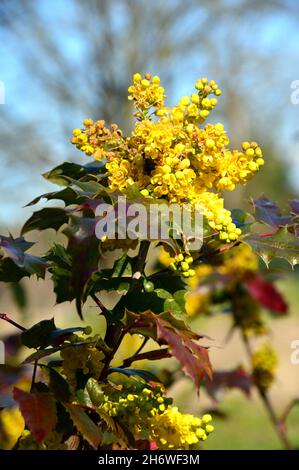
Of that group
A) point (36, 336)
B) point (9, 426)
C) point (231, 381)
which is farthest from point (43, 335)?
point (231, 381)

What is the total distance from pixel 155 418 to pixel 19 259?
30cm

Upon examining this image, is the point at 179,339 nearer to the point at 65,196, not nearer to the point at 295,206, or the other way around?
the point at 65,196

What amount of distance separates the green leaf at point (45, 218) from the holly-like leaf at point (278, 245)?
0.30 meters

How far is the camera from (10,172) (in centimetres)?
1036

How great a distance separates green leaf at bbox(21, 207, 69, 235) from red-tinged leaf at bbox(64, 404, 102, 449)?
0.80 feet

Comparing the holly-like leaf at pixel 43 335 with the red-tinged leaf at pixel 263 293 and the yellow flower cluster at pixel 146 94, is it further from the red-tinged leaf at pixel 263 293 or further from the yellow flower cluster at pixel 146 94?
the red-tinged leaf at pixel 263 293

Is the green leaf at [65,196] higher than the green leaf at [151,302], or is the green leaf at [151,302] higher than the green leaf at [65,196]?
the green leaf at [65,196]

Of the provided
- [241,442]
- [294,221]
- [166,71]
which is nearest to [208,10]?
[166,71]

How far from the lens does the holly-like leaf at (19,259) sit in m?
0.92

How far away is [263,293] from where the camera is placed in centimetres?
216

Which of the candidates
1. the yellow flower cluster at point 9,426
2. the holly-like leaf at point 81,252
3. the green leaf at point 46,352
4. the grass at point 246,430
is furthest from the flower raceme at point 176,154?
the grass at point 246,430

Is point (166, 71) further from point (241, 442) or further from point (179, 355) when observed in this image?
point (179, 355)

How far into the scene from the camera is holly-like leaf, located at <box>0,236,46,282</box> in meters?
0.92

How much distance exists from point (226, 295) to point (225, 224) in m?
1.29
